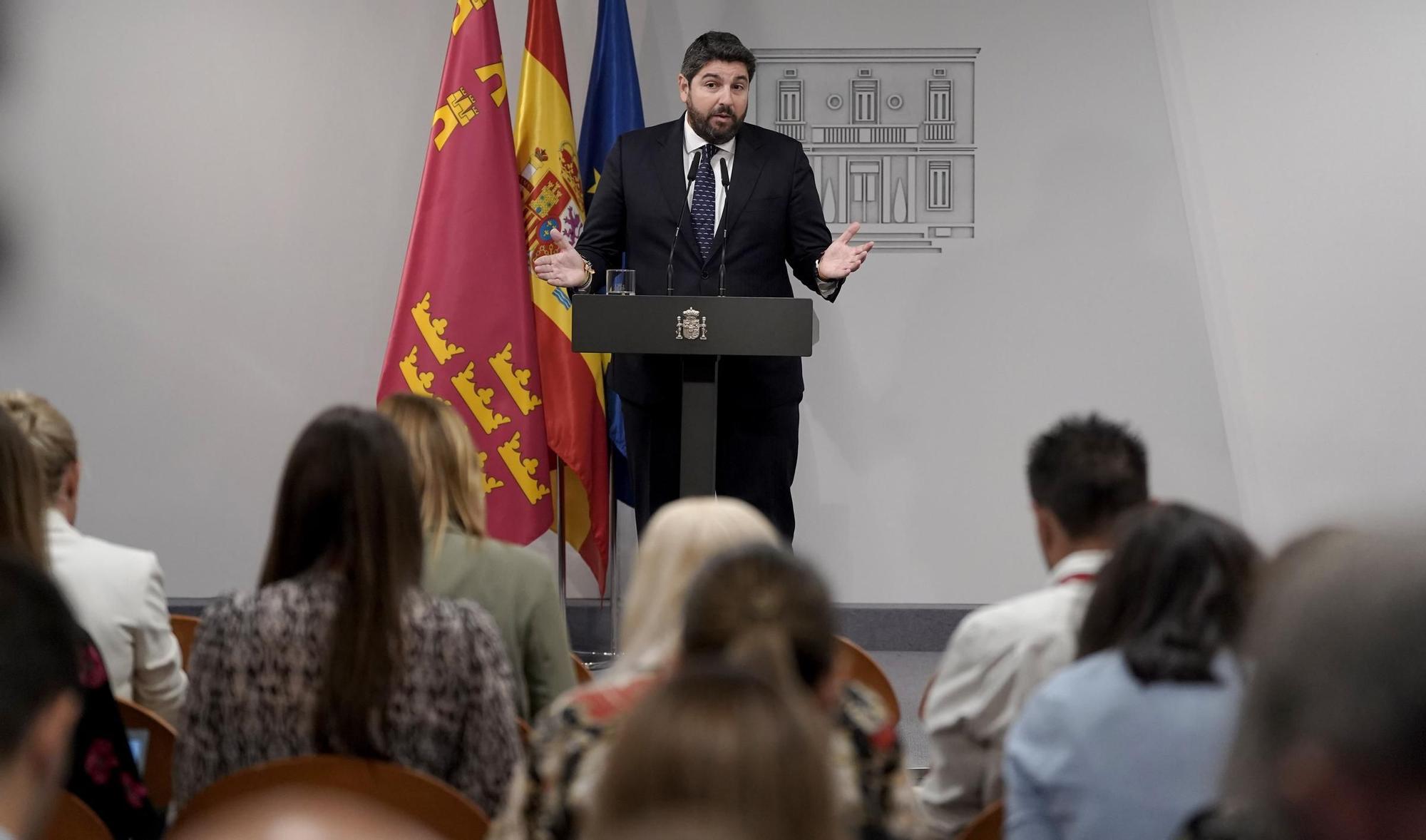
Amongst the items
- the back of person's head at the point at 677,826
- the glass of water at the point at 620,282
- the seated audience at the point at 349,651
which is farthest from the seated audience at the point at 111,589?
the back of person's head at the point at 677,826

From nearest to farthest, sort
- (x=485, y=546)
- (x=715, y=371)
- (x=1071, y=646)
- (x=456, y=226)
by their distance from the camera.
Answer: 1. (x=1071, y=646)
2. (x=485, y=546)
3. (x=715, y=371)
4. (x=456, y=226)

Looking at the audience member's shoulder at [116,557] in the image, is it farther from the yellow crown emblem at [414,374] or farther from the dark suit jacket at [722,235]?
the yellow crown emblem at [414,374]

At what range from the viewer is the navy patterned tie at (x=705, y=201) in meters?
4.73

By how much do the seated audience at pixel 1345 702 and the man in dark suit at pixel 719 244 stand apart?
372 centimetres

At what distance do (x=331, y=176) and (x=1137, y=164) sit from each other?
123 inches

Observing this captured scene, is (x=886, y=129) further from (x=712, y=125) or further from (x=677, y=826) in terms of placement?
(x=677, y=826)

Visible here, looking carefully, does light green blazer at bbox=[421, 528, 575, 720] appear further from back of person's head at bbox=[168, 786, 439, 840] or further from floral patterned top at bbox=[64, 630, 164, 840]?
back of person's head at bbox=[168, 786, 439, 840]

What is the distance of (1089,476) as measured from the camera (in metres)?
2.47

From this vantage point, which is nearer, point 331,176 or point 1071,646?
point 1071,646

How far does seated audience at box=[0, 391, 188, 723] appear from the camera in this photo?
2619 mm

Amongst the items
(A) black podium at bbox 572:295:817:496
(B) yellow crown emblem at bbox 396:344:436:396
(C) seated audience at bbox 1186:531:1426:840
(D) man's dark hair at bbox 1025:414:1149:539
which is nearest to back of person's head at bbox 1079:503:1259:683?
(D) man's dark hair at bbox 1025:414:1149:539

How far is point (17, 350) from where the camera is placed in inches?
221

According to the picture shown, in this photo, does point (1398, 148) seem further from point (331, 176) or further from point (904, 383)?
point (331, 176)

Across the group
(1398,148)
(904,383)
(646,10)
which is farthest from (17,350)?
(1398,148)
